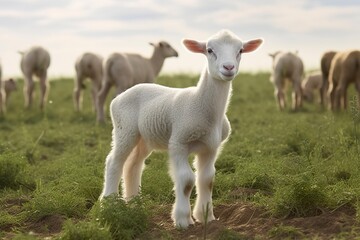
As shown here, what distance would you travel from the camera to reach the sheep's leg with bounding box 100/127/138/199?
8.13m

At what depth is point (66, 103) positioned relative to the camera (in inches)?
969

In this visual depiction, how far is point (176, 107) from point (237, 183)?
2.29 meters

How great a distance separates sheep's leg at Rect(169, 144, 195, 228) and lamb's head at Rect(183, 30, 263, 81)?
915 millimetres

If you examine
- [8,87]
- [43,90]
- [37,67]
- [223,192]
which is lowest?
[223,192]

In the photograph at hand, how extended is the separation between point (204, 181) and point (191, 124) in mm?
756

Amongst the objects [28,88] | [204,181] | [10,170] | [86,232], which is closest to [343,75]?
[28,88]

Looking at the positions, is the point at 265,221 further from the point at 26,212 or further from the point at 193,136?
the point at 26,212

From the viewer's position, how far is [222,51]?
708 centimetres

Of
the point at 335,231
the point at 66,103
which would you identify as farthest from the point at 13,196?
the point at 66,103

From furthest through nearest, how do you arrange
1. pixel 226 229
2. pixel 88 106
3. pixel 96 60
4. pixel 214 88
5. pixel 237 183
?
pixel 88 106, pixel 96 60, pixel 237 183, pixel 214 88, pixel 226 229

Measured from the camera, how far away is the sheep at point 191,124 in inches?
285

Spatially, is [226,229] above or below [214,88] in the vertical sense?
below

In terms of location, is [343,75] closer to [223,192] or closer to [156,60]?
[156,60]

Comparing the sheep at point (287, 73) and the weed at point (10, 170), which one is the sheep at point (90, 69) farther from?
the weed at point (10, 170)
